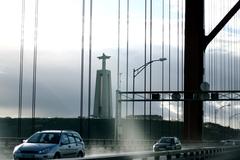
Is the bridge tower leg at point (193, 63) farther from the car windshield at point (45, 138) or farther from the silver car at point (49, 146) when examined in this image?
the car windshield at point (45, 138)

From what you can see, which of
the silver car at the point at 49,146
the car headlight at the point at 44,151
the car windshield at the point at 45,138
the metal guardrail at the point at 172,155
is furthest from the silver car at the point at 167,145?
the car headlight at the point at 44,151

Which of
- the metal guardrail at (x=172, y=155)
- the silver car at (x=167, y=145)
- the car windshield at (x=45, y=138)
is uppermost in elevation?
the car windshield at (x=45, y=138)

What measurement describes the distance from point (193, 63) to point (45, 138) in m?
46.9

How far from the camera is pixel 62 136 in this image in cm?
2367

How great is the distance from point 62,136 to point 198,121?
145 feet

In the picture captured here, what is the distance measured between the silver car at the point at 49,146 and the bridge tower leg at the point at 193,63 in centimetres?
4262

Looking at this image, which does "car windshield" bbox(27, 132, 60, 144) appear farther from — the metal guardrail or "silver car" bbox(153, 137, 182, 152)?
"silver car" bbox(153, 137, 182, 152)

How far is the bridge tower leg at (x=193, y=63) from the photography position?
6694cm

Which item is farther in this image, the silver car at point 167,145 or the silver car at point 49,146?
the silver car at point 167,145

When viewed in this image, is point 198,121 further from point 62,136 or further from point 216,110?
point 62,136

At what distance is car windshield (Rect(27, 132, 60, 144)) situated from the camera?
23078 mm

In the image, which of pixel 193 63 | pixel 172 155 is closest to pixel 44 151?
pixel 172 155

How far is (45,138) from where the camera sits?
76.5 ft

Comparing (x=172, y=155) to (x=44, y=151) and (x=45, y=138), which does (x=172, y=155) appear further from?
(x=44, y=151)
